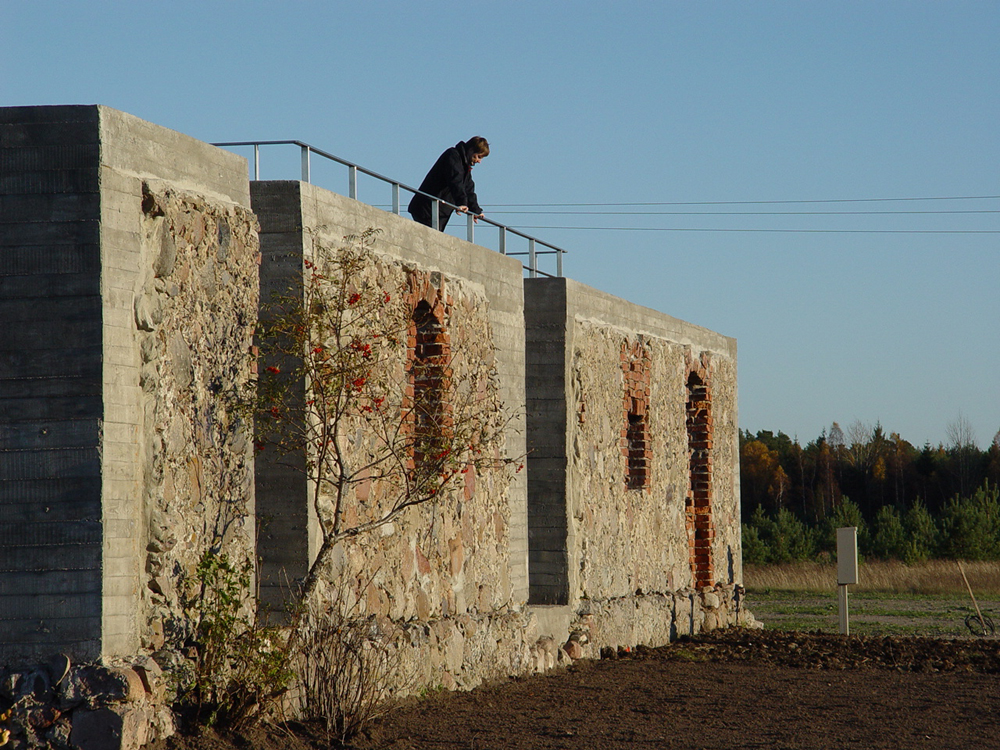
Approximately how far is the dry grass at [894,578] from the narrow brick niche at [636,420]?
34.6 feet

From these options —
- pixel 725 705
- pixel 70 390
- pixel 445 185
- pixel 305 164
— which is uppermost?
pixel 445 185

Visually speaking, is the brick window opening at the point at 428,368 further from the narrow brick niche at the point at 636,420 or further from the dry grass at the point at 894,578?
the dry grass at the point at 894,578

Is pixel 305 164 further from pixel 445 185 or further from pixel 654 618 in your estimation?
pixel 654 618

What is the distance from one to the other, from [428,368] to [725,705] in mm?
3367

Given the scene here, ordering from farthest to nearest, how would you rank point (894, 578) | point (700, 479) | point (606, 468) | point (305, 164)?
point (894, 578)
point (700, 479)
point (606, 468)
point (305, 164)

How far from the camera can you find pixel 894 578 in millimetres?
22875

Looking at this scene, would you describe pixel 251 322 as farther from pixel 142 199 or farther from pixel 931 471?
pixel 931 471

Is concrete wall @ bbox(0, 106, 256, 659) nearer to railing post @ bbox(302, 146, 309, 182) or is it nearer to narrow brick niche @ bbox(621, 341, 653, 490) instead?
railing post @ bbox(302, 146, 309, 182)

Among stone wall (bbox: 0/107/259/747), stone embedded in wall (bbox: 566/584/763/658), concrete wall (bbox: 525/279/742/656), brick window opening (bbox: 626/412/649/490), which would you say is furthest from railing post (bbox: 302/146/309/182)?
brick window opening (bbox: 626/412/649/490)

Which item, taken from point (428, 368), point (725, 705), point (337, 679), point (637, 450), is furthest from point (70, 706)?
point (637, 450)

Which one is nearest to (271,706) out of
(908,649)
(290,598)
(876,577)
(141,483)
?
(290,598)

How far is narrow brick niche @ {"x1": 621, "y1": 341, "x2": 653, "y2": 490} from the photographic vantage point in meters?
12.8

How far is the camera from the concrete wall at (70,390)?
19.0 feet

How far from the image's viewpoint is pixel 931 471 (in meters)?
41.4
